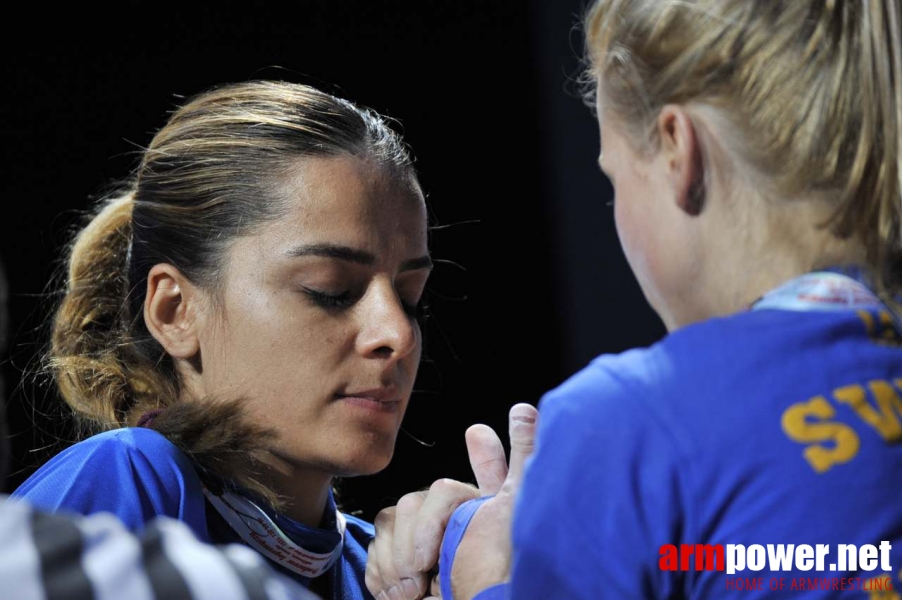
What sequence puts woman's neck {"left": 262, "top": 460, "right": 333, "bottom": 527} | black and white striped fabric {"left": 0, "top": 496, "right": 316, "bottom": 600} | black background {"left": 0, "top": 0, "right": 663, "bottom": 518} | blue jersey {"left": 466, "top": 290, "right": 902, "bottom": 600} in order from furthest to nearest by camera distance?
black background {"left": 0, "top": 0, "right": 663, "bottom": 518} < woman's neck {"left": 262, "top": 460, "right": 333, "bottom": 527} < blue jersey {"left": 466, "top": 290, "right": 902, "bottom": 600} < black and white striped fabric {"left": 0, "top": 496, "right": 316, "bottom": 600}

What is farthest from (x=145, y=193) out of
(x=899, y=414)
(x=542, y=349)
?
(x=542, y=349)

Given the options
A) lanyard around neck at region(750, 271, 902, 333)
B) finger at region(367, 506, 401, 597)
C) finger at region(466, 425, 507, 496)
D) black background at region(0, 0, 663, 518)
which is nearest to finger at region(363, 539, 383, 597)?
finger at region(367, 506, 401, 597)

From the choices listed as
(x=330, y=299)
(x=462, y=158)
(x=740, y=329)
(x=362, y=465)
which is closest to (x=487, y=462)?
(x=362, y=465)

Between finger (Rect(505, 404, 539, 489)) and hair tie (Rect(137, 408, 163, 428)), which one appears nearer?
finger (Rect(505, 404, 539, 489))

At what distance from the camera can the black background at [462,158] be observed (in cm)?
255

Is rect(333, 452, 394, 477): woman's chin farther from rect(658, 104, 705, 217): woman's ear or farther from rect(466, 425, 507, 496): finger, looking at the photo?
rect(658, 104, 705, 217): woman's ear

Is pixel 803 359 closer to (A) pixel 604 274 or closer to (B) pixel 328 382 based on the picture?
(B) pixel 328 382

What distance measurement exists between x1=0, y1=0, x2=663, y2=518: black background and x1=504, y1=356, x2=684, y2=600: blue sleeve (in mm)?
1789

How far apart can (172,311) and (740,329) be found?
38.3 inches

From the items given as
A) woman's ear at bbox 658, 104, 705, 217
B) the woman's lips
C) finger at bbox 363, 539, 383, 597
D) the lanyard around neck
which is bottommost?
finger at bbox 363, 539, 383, 597

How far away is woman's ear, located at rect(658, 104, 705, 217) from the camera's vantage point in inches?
35.5

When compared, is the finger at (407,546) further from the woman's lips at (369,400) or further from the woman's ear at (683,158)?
the woman's ear at (683,158)

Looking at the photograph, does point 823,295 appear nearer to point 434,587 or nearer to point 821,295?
point 821,295

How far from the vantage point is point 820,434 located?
757 millimetres
